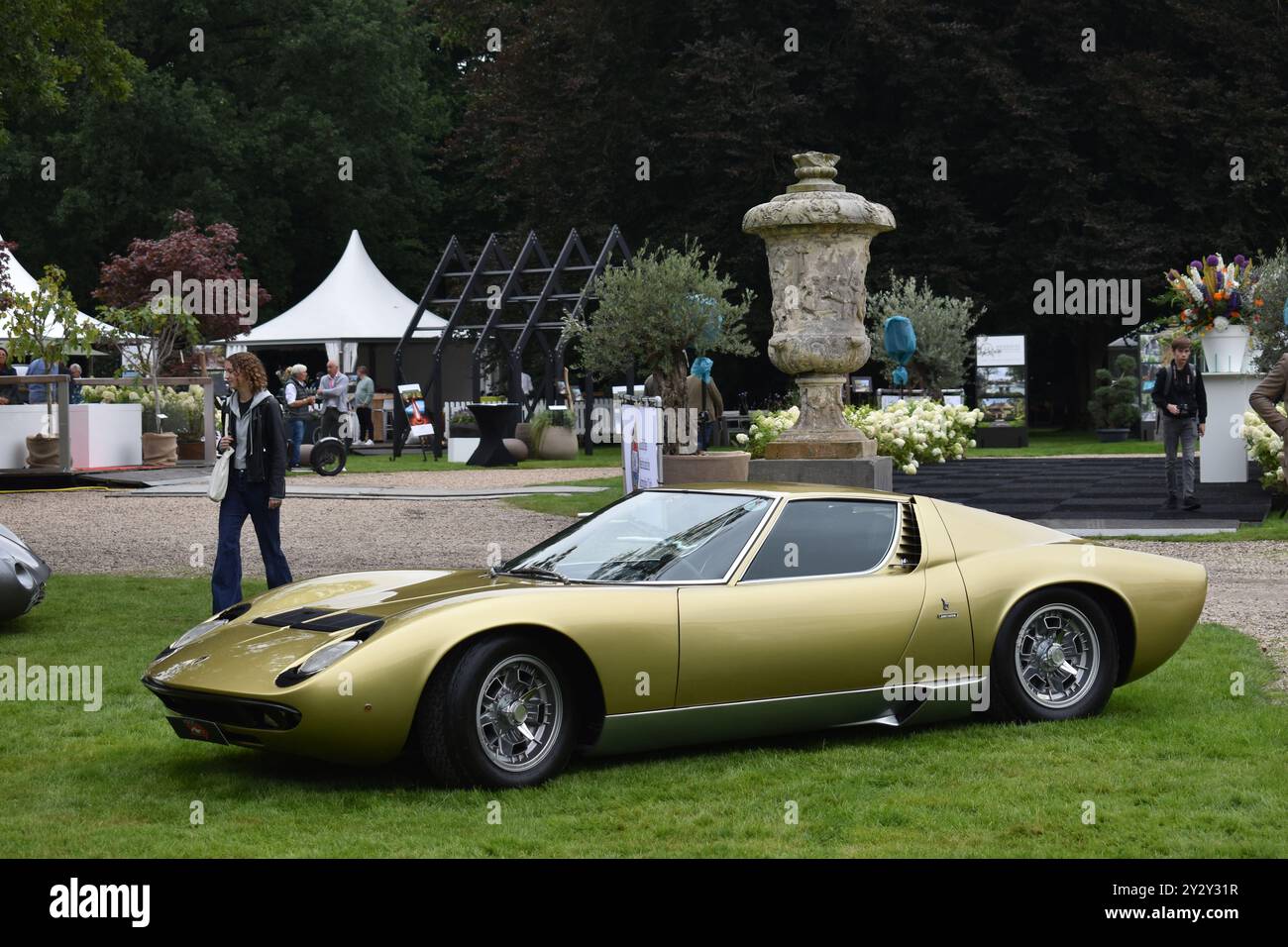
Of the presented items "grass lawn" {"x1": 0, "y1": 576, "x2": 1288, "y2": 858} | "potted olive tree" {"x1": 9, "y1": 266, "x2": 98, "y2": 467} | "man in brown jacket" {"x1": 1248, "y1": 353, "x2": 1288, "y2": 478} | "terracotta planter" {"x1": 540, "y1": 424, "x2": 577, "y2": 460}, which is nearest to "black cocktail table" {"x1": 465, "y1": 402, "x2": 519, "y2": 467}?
"terracotta planter" {"x1": 540, "y1": 424, "x2": 577, "y2": 460}

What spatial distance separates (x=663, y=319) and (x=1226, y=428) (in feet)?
32.6

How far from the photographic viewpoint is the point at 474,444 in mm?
31906

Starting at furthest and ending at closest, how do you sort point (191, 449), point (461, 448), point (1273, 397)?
point (461, 448)
point (191, 449)
point (1273, 397)

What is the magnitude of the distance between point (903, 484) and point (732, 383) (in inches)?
805

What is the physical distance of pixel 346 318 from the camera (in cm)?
4066

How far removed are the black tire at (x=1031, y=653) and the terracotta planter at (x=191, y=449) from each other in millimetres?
24140

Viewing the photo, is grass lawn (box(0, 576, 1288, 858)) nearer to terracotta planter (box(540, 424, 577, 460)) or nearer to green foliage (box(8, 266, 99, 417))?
green foliage (box(8, 266, 99, 417))

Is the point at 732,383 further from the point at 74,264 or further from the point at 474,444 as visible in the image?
the point at 74,264

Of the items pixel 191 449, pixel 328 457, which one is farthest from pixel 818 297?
pixel 191 449

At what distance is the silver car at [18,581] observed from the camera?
1087cm

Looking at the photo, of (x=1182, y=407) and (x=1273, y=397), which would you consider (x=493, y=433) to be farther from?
(x=1273, y=397)

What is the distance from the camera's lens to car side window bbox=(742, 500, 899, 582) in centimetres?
741

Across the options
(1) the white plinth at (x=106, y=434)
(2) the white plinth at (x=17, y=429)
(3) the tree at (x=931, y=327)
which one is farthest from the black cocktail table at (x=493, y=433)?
(3) the tree at (x=931, y=327)
